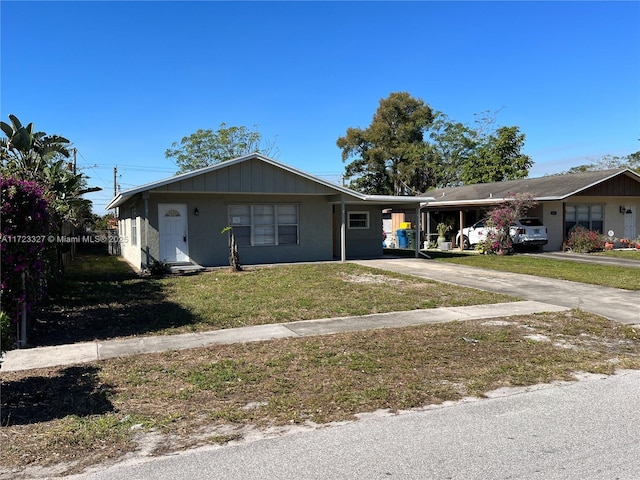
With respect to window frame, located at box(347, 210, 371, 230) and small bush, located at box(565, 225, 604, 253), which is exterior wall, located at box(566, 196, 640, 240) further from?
window frame, located at box(347, 210, 371, 230)

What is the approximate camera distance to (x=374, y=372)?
568cm

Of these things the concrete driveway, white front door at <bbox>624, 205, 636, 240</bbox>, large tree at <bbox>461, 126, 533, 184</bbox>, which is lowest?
the concrete driveway

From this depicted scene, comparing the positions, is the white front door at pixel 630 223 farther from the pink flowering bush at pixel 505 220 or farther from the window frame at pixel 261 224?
the window frame at pixel 261 224

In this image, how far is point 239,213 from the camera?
18.2 meters

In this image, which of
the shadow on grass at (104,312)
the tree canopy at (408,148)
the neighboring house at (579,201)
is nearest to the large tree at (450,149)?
the tree canopy at (408,148)

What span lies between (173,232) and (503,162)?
32.0 m

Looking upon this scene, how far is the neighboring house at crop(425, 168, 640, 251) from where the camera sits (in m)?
23.2

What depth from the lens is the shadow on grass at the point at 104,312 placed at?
7.67m

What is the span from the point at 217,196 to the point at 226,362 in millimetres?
12256

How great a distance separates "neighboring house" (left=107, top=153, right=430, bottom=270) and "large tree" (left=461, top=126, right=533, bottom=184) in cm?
2296

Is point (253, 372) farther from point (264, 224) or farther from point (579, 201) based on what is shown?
point (579, 201)

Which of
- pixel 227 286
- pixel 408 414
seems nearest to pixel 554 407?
pixel 408 414

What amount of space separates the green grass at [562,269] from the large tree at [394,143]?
24.7m

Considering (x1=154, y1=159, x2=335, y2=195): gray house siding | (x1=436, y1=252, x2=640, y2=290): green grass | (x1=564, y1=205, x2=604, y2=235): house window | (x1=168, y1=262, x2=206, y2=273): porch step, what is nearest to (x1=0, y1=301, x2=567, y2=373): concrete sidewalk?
(x1=436, y1=252, x2=640, y2=290): green grass
